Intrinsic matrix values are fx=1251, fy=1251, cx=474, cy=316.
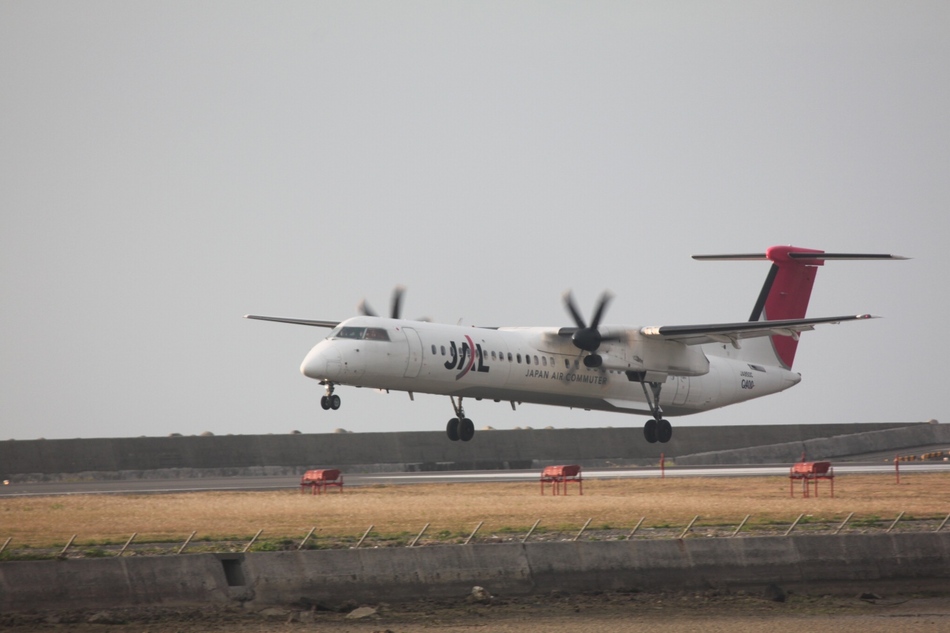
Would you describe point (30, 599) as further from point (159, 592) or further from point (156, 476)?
point (156, 476)

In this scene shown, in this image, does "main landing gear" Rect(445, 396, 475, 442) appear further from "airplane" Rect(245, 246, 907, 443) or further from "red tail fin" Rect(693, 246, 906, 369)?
"red tail fin" Rect(693, 246, 906, 369)

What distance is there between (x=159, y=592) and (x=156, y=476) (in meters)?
25.5

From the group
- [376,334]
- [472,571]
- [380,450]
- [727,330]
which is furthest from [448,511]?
[380,450]

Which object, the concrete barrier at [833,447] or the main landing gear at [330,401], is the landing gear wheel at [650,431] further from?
the main landing gear at [330,401]

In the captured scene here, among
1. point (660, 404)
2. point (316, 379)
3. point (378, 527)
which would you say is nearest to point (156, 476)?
point (316, 379)

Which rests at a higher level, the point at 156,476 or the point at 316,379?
the point at 316,379

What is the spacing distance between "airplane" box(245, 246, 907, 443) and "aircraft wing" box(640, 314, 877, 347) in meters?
0.04

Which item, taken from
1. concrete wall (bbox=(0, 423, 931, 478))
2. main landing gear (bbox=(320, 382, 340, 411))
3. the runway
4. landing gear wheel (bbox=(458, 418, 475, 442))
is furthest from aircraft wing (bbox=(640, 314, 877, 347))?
main landing gear (bbox=(320, 382, 340, 411))

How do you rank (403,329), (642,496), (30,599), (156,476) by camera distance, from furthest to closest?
(156,476) < (403,329) < (642,496) < (30,599)

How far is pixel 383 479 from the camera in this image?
134 ft

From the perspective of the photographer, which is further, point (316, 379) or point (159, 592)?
point (316, 379)

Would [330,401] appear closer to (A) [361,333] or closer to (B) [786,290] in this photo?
(A) [361,333]

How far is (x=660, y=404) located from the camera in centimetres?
4416

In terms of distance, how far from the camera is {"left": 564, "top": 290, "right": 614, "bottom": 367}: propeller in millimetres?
40750
